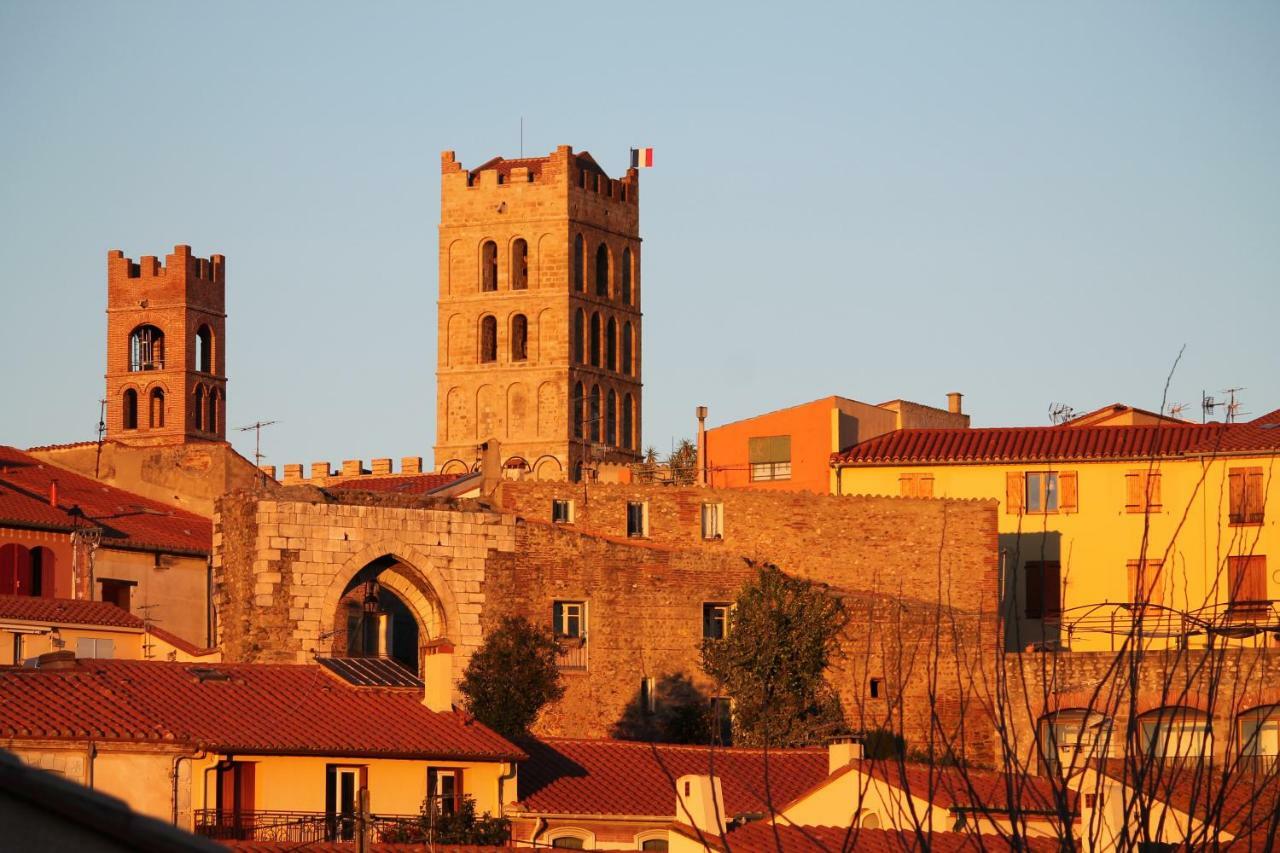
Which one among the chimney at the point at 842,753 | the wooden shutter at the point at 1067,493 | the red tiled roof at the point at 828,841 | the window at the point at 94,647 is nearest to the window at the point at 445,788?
the chimney at the point at 842,753

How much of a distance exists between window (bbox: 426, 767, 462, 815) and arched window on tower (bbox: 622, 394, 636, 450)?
209 feet

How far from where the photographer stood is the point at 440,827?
31.0 metres

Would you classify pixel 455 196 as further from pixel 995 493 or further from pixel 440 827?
pixel 440 827

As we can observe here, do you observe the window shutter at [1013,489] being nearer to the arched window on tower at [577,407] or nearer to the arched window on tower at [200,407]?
the arched window on tower at [577,407]

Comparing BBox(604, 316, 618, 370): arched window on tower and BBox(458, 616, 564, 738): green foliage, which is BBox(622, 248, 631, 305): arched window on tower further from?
BBox(458, 616, 564, 738): green foliage

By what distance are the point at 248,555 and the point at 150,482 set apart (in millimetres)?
19454

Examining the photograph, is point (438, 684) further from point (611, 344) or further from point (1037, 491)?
point (611, 344)

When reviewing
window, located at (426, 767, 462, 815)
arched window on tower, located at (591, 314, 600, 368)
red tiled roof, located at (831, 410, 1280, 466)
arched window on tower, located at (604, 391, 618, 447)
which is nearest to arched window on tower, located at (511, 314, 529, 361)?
arched window on tower, located at (591, 314, 600, 368)

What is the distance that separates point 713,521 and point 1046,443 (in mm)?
10439

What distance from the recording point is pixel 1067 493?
54719mm

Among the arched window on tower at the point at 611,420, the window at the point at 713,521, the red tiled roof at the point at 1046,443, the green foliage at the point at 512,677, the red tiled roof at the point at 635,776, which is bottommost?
the red tiled roof at the point at 635,776

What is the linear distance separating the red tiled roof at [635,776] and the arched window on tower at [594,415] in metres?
57.2

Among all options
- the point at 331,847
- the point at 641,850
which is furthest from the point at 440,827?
the point at 331,847

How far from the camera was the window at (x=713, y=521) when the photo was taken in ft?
159
